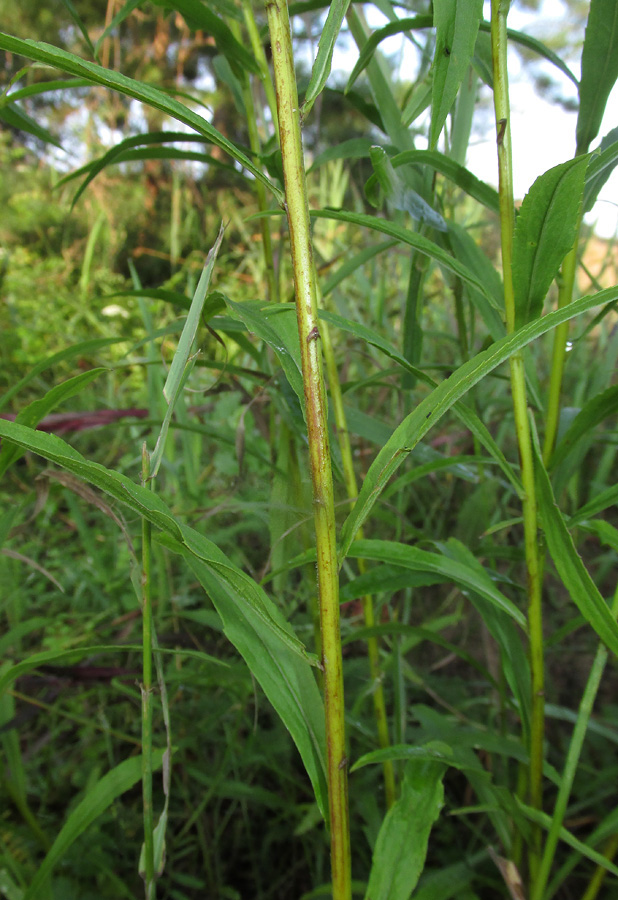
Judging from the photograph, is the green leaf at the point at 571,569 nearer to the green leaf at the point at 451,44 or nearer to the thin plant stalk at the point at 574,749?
the thin plant stalk at the point at 574,749

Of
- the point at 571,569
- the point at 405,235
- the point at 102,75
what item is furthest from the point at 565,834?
the point at 102,75

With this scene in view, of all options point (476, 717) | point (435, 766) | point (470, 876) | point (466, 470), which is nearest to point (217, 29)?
point (466, 470)

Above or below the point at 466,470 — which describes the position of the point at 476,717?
below

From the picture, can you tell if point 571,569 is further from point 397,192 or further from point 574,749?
point 397,192

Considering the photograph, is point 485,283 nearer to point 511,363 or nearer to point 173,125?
point 511,363

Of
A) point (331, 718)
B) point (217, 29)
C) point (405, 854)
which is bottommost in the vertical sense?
point (405, 854)

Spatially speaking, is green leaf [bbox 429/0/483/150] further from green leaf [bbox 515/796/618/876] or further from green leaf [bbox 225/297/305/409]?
green leaf [bbox 515/796/618/876]

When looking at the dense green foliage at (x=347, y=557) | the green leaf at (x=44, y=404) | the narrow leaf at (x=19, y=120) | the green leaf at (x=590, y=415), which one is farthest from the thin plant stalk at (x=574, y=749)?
the narrow leaf at (x=19, y=120)
